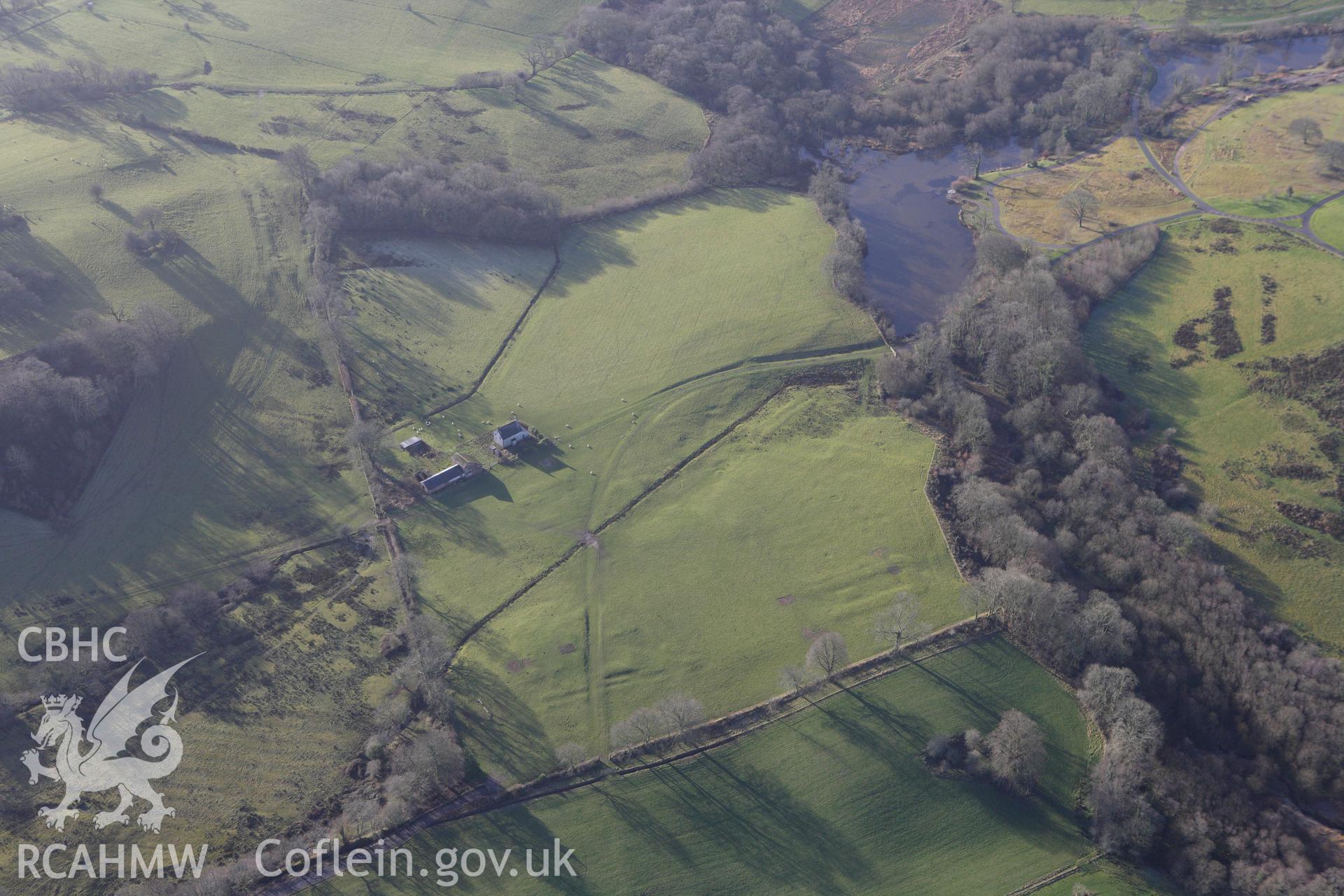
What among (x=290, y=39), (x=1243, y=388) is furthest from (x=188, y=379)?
(x=1243, y=388)

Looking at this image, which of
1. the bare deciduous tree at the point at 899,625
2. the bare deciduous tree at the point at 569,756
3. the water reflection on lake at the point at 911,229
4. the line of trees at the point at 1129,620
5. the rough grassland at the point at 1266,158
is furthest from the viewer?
the rough grassland at the point at 1266,158

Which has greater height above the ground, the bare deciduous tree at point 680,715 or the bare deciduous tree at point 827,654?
the bare deciduous tree at point 827,654

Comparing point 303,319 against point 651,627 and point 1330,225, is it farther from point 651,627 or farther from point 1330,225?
Result: point 1330,225

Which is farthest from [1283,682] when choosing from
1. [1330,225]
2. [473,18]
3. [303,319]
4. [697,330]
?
[473,18]

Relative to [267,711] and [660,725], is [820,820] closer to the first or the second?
[660,725]

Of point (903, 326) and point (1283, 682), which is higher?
point (903, 326)

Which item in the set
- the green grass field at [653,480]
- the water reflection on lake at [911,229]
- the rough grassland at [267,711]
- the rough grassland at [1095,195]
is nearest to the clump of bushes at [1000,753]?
the green grass field at [653,480]

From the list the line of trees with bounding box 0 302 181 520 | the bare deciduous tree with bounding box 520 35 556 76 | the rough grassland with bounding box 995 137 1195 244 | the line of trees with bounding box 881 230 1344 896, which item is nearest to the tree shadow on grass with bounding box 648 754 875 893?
the line of trees with bounding box 881 230 1344 896

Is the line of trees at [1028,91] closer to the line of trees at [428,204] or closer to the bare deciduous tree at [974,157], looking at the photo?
the bare deciduous tree at [974,157]
